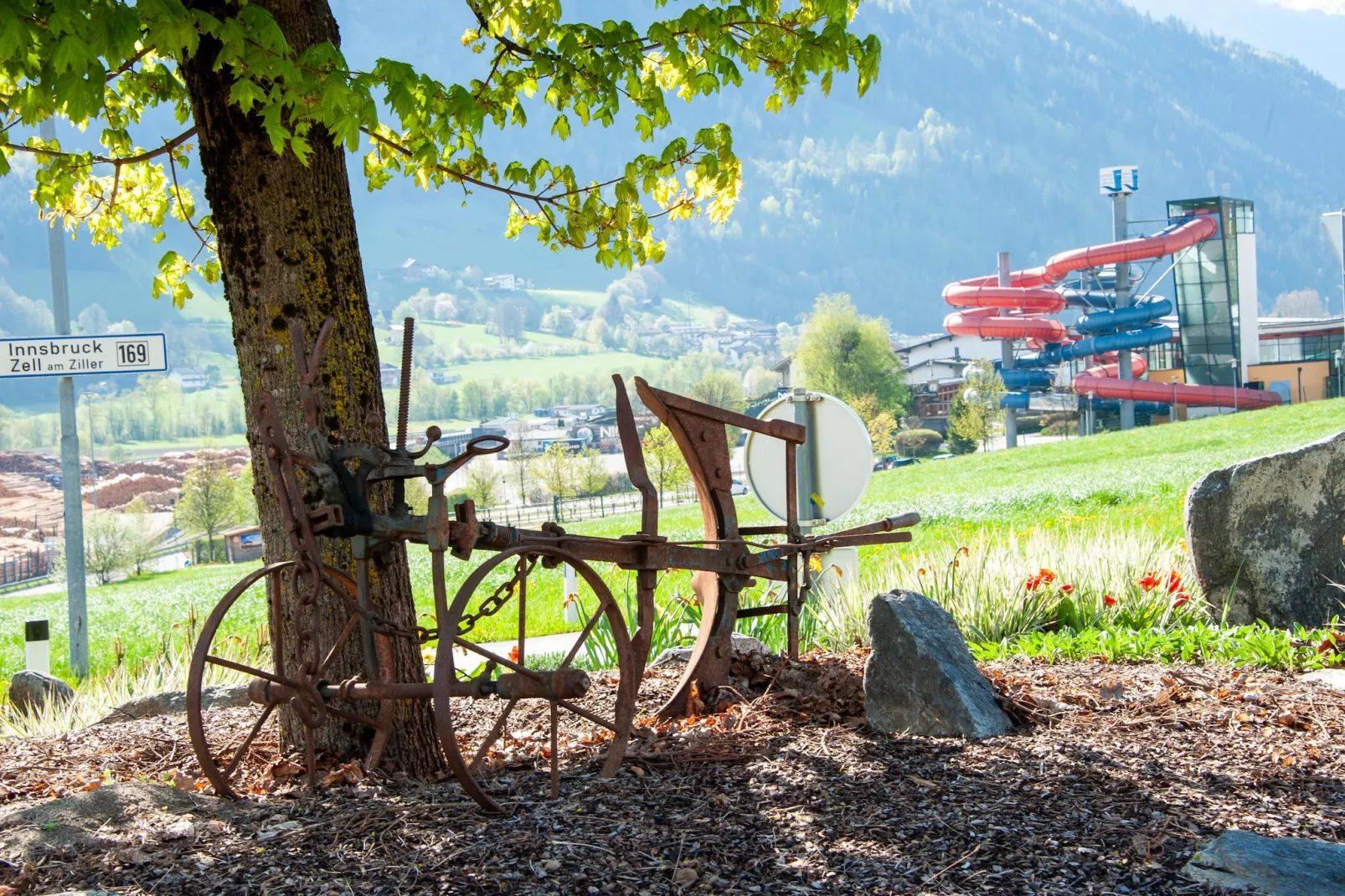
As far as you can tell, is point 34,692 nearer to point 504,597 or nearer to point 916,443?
point 504,597

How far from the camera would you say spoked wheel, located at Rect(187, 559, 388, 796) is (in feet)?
11.4

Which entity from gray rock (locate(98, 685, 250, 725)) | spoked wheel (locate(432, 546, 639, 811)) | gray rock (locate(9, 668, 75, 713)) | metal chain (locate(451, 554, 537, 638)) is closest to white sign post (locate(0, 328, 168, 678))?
gray rock (locate(9, 668, 75, 713))

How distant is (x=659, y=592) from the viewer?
41.7 feet

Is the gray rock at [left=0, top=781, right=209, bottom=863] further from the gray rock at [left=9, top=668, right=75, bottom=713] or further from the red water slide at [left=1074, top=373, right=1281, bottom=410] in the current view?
the red water slide at [left=1074, top=373, right=1281, bottom=410]

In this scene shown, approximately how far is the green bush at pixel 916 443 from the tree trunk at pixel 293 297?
8971 centimetres

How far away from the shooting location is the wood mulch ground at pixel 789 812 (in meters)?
2.88

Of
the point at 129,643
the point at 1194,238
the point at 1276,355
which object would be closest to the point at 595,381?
the point at 1276,355

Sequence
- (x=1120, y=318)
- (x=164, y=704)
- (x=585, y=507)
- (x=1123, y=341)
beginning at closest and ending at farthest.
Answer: (x=164, y=704) < (x=585, y=507) < (x=1123, y=341) < (x=1120, y=318)

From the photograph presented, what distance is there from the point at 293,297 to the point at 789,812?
242 centimetres

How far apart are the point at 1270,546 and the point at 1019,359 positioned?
6466cm

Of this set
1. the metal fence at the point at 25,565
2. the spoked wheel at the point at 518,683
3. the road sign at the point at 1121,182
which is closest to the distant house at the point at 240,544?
the metal fence at the point at 25,565

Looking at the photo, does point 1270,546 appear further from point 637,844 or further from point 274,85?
point 274,85

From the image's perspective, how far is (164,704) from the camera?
5.91m

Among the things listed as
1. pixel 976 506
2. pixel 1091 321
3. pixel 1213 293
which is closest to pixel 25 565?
pixel 1091 321
